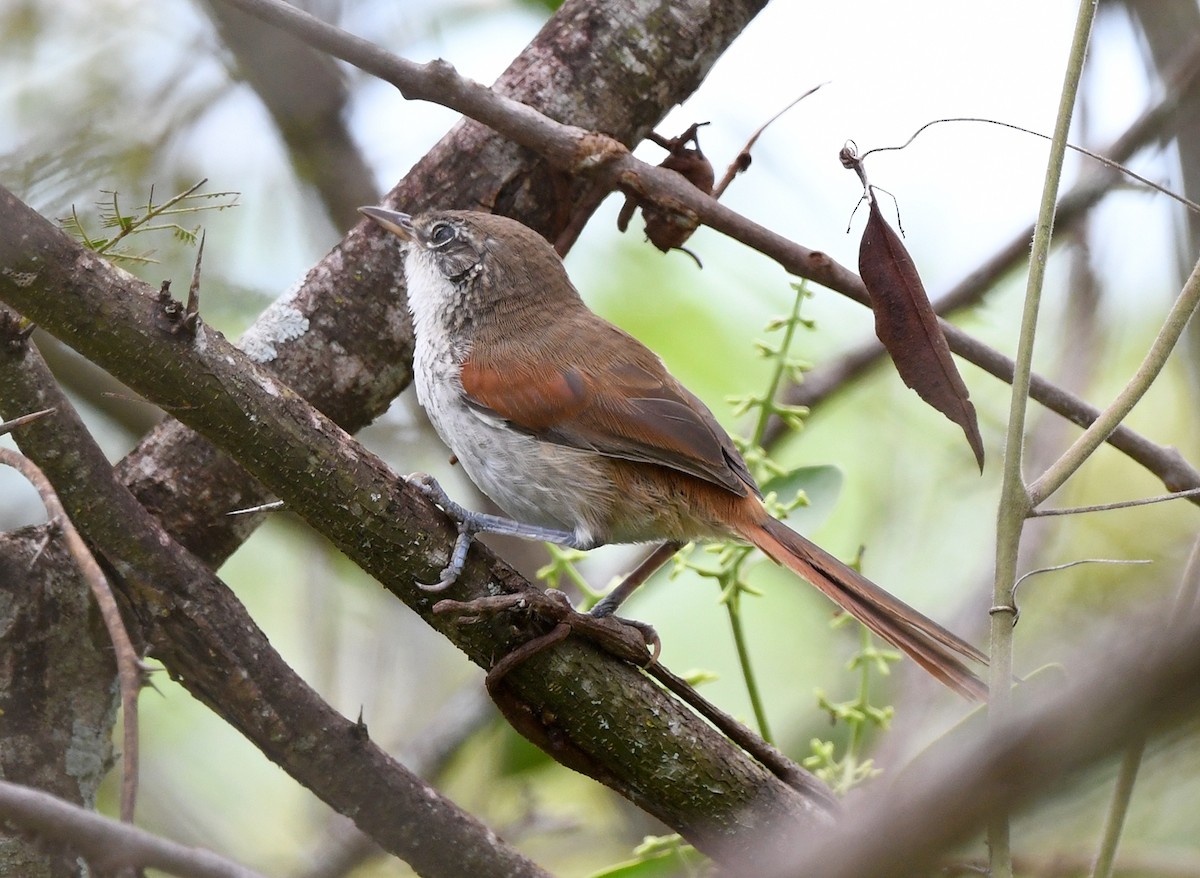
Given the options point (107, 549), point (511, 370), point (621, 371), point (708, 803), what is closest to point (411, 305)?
point (511, 370)

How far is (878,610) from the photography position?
2.51m

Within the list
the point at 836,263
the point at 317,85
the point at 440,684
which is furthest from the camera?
the point at 440,684

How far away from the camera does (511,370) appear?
2.84 meters

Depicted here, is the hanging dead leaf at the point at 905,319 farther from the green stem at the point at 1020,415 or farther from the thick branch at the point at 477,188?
the thick branch at the point at 477,188

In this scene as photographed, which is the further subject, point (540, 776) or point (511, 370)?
point (540, 776)

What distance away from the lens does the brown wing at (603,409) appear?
9.01 feet

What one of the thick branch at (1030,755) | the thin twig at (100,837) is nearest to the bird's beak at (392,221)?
the thin twig at (100,837)

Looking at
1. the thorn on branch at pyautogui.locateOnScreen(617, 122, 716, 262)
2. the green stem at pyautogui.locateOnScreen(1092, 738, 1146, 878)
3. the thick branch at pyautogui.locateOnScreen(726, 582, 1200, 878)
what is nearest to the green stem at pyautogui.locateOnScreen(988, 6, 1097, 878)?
the green stem at pyautogui.locateOnScreen(1092, 738, 1146, 878)

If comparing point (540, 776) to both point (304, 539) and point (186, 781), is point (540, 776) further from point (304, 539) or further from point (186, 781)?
point (186, 781)

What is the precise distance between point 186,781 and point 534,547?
1.78m

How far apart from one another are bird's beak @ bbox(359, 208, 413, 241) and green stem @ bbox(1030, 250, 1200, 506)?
1.77 metres

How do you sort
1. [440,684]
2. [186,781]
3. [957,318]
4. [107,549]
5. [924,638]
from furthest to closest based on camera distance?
[440,684] < [186,781] < [957,318] < [924,638] < [107,549]

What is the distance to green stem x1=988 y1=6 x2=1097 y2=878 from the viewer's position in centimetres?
177

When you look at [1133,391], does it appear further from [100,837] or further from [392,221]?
[392,221]
